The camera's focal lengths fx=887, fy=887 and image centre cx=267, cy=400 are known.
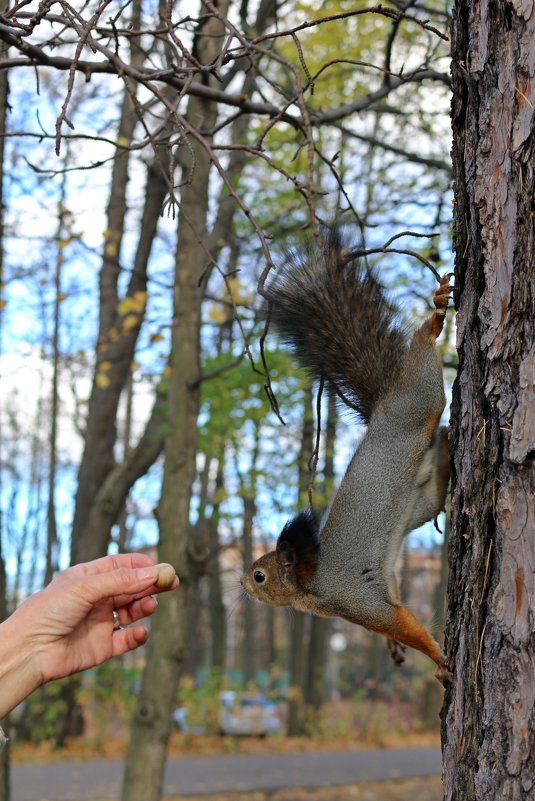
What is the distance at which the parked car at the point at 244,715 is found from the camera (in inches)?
442

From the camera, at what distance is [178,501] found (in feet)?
15.8

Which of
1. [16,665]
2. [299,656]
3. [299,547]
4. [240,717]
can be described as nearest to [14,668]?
[16,665]

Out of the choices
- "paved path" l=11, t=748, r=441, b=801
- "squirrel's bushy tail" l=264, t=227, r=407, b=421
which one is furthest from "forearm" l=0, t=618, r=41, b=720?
"paved path" l=11, t=748, r=441, b=801

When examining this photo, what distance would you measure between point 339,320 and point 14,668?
1079 millimetres

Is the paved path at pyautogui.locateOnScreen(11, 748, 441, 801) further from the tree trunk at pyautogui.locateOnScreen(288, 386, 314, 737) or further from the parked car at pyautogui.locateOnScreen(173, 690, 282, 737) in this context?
the tree trunk at pyautogui.locateOnScreen(288, 386, 314, 737)

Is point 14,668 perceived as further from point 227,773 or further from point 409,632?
point 227,773

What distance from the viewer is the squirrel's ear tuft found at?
7.15ft

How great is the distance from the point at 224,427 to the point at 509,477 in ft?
18.1

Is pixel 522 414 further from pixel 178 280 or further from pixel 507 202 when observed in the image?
pixel 178 280

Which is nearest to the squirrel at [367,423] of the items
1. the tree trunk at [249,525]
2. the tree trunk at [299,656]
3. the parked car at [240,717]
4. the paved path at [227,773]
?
the tree trunk at [249,525]

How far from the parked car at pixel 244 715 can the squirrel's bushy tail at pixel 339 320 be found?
9847mm

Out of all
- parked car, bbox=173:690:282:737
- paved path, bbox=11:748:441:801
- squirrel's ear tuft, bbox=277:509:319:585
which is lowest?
paved path, bbox=11:748:441:801

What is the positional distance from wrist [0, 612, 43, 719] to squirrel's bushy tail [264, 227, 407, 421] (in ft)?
2.98

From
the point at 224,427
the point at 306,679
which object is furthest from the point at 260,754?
the point at 224,427
